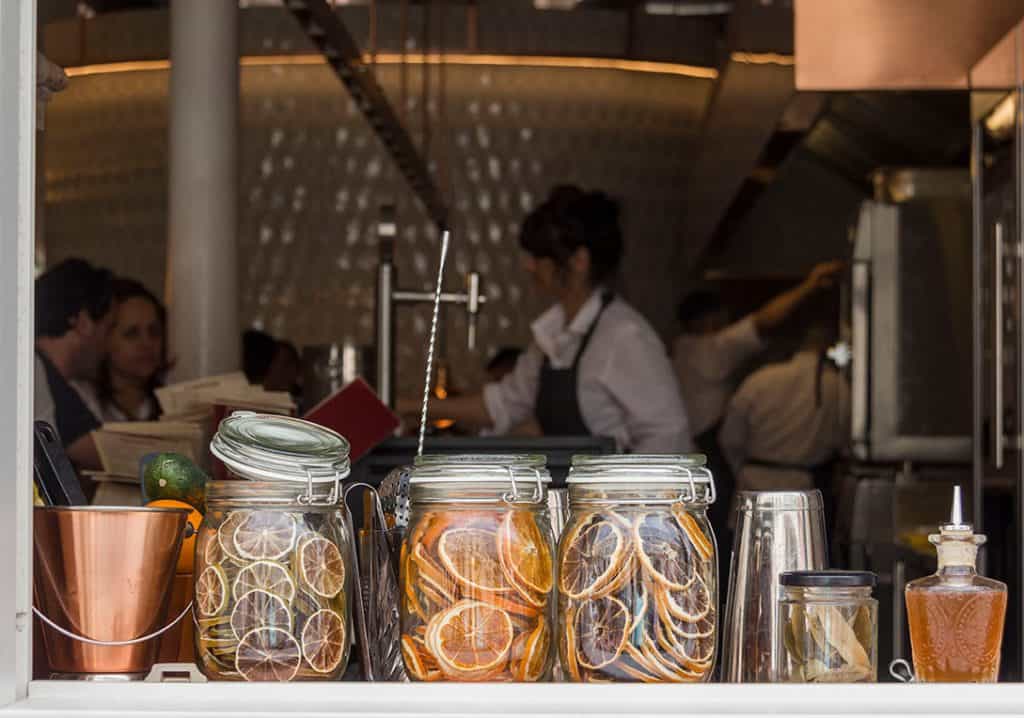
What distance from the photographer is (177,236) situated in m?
2.52

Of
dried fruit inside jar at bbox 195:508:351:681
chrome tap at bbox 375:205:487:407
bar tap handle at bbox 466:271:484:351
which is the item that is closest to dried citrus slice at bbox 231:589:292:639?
dried fruit inside jar at bbox 195:508:351:681

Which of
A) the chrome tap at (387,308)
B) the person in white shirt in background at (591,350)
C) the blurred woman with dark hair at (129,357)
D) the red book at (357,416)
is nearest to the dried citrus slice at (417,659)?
the red book at (357,416)

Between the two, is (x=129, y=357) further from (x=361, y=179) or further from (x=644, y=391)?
(x=361, y=179)

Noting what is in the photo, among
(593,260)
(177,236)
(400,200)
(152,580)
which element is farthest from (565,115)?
(152,580)

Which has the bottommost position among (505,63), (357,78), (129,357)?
(129,357)

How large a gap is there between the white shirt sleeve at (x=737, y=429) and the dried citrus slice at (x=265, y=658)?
4.33m

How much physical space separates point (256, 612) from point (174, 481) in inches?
13.3

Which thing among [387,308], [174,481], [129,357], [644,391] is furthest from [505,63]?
[174,481]

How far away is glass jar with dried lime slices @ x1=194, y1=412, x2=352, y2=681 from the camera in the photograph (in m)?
0.95

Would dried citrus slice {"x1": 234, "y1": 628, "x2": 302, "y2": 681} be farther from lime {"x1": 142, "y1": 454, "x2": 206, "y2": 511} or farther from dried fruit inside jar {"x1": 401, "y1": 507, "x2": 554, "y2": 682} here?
lime {"x1": 142, "y1": 454, "x2": 206, "y2": 511}

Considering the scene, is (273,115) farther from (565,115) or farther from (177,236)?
(177,236)

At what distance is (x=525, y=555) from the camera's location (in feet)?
3.09

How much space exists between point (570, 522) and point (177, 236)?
5.61ft

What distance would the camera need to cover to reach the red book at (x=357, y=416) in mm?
1626
